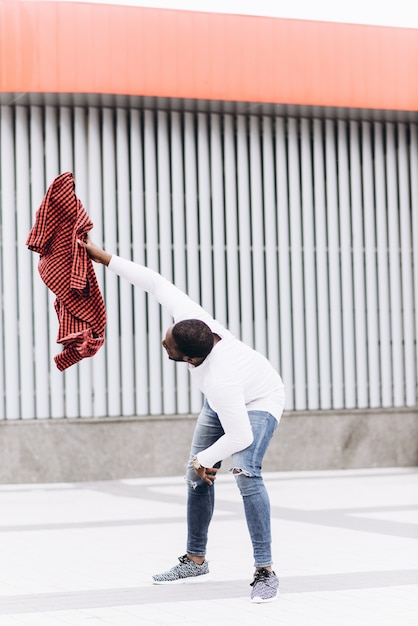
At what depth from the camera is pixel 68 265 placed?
6.52 m

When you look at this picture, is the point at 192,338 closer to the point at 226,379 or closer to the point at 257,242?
the point at 226,379

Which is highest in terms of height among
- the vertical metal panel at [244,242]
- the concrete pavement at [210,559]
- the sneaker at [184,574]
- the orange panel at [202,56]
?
the orange panel at [202,56]

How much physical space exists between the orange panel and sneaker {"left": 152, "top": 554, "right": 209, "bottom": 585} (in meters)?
8.54

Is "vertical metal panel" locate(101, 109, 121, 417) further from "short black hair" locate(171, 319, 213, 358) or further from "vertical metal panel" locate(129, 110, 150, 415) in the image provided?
"short black hair" locate(171, 319, 213, 358)

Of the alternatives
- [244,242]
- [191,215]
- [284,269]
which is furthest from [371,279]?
[191,215]

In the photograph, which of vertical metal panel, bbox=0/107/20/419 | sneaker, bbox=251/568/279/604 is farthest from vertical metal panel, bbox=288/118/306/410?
sneaker, bbox=251/568/279/604

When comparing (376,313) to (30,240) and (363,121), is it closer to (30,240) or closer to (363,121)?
(363,121)

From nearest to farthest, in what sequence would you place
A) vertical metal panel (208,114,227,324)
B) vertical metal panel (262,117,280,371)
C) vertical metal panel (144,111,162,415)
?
vertical metal panel (144,111,162,415)
vertical metal panel (208,114,227,324)
vertical metal panel (262,117,280,371)

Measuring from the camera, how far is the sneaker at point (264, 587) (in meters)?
6.23

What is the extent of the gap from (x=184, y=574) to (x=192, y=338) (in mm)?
1438

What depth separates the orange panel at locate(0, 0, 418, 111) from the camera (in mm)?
14344

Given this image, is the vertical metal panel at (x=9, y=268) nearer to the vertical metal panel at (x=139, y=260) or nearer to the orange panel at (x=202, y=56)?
the orange panel at (x=202, y=56)

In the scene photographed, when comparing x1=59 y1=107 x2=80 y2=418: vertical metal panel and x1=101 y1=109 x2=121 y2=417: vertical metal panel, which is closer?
x1=59 y1=107 x2=80 y2=418: vertical metal panel

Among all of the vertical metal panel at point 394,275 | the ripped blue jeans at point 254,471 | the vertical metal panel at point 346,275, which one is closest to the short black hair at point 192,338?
the ripped blue jeans at point 254,471
